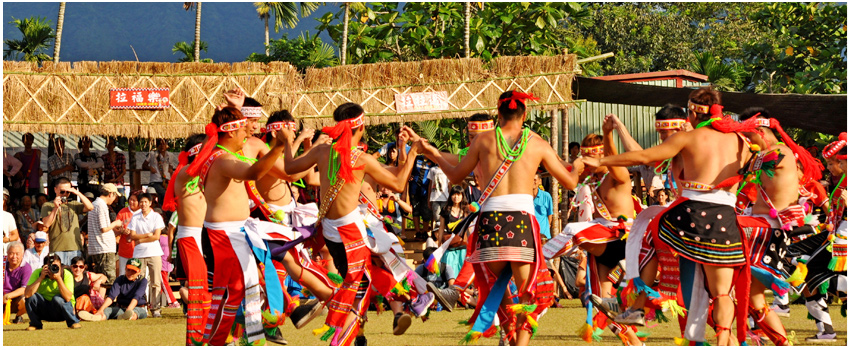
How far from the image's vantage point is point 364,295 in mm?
7145

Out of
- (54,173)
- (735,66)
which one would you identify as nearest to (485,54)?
(54,173)

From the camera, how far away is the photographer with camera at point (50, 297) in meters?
10.5

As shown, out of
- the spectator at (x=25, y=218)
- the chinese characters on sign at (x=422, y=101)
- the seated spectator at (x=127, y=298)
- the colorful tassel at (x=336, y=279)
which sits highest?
the chinese characters on sign at (x=422, y=101)

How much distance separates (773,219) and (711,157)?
1.88m

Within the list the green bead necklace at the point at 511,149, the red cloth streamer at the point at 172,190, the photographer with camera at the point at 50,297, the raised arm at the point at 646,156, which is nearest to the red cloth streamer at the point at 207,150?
the red cloth streamer at the point at 172,190

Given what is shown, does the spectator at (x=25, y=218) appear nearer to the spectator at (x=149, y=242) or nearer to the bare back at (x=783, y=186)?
the spectator at (x=149, y=242)

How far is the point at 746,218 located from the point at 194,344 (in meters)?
4.32

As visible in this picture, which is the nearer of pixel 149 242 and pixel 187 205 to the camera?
pixel 187 205

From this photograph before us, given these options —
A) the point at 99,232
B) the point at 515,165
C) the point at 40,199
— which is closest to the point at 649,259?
the point at 515,165

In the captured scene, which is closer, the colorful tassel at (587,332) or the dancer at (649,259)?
the dancer at (649,259)

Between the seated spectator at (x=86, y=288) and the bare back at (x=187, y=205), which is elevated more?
the bare back at (x=187, y=205)

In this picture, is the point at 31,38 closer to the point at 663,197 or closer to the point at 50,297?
the point at 50,297

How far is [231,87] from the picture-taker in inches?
568

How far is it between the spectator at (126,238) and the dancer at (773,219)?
758 cm
